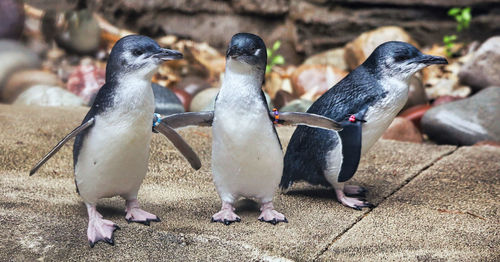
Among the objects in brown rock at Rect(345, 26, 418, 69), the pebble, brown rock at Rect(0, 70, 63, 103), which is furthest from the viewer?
brown rock at Rect(345, 26, 418, 69)

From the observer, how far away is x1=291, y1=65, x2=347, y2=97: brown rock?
6674mm

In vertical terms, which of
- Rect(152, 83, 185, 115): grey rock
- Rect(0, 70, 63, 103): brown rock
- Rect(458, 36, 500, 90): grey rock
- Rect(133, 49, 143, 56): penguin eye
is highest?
Rect(133, 49, 143, 56): penguin eye

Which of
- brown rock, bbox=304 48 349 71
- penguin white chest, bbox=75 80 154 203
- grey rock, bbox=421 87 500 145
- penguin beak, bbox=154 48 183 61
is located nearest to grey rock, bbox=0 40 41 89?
brown rock, bbox=304 48 349 71

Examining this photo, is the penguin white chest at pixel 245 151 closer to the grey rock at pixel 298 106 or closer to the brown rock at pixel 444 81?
the grey rock at pixel 298 106

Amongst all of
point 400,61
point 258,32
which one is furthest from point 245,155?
point 258,32

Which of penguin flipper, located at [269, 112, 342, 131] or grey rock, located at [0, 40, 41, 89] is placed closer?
penguin flipper, located at [269, 112, 342, 131]

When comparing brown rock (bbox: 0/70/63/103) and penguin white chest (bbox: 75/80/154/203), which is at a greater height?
penguin white chest (bbox: 75/80/154/203)

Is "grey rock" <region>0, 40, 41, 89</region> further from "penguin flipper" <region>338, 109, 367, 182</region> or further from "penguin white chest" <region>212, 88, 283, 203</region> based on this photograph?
"penguin flipper" <region>338, 109, 367, 182</region>

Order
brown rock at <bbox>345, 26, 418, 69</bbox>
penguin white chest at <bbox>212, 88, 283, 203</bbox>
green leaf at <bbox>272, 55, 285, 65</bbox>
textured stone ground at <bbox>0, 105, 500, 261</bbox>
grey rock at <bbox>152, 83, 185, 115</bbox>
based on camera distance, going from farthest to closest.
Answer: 1. green leaf at <bbox>272, 55, 285, 65</bbox>
2. brown rock at <bbox>345, 26, 418, 69</bbox>
3. grey rock at <bbox>152, 83, 185, 115</bbox>
4. penguin white chest at <bbox>212, 88, 283, 203</bbox>
5. textured stone ground at <bbox>0, 105, 500, 261</bbox>

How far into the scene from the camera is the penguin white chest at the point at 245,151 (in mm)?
2574

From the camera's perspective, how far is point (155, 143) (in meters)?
3.95

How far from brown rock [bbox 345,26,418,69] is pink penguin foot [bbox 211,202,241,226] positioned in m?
4.59

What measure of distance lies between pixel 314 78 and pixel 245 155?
14.1 ft

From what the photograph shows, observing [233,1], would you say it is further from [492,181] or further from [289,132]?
[492,181]
